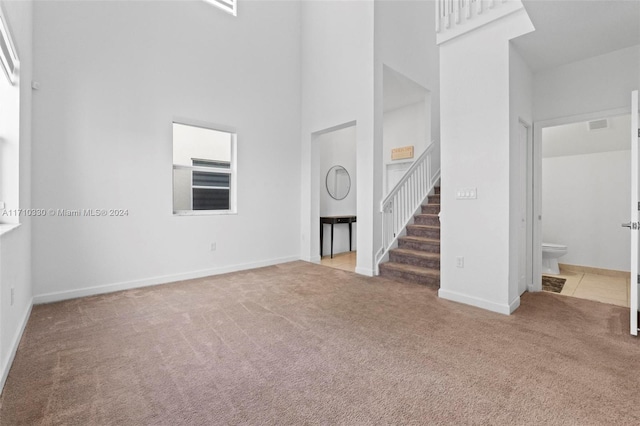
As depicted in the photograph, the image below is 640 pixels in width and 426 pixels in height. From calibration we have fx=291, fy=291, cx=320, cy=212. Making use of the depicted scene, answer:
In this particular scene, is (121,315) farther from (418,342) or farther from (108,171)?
(418,342)

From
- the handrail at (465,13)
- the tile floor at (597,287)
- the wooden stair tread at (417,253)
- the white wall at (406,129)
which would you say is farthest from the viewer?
the white wall at (406,129)

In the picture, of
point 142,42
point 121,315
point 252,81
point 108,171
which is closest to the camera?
point 121,315

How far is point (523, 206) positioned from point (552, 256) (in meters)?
1.57

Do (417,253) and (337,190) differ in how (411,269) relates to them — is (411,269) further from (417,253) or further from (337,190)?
(337,190)

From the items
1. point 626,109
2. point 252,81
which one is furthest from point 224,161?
point 626,109

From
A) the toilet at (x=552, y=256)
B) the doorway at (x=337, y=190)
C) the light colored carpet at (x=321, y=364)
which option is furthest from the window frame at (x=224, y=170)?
the toilet at (x=552, y=256)

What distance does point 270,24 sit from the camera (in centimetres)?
488

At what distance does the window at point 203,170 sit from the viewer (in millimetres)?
4127

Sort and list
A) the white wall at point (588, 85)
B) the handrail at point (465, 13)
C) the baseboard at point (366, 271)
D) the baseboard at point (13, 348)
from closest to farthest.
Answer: the baseboard at point (13, 348), the handrail at point (465, 13), the white wall at point (588, 85), the baseboard at point (366, 271)

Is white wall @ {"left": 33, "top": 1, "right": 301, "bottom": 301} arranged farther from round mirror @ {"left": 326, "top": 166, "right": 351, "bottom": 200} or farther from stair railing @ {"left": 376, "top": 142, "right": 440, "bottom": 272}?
stair railing @ {"left": 376, "top": 142, "right": 440, "bottom": 272}

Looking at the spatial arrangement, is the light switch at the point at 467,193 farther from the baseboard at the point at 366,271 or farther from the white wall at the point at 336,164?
the white wall at the point at 336,164

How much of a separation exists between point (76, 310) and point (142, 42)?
3.19 m

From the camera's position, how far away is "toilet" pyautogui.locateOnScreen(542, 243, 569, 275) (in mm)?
4223

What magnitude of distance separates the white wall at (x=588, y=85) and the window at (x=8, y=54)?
4.87m
